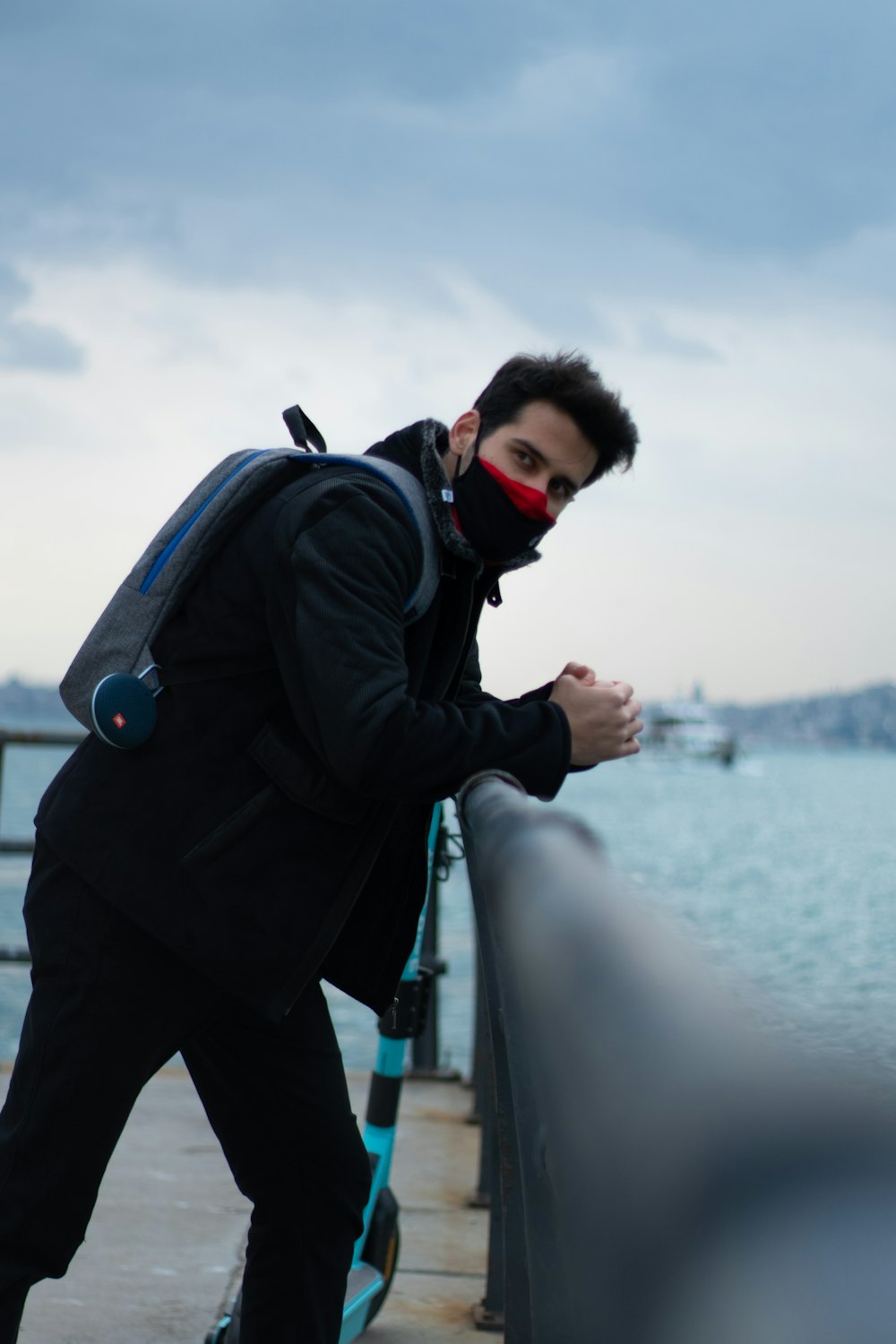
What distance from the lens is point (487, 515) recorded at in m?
2.08

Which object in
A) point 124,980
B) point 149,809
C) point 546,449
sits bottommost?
point 124,980

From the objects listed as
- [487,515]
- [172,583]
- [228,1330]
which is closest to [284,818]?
[172,583]

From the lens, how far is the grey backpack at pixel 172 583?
1962 mm

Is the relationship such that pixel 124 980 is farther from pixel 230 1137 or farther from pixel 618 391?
pixel 618 391

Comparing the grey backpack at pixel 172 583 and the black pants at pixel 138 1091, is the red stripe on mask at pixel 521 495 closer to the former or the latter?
the grey backpack at pixel 172 583

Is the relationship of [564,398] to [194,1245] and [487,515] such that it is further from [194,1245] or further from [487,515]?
[194,1245]

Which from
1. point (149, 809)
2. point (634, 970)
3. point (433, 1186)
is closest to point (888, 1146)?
point (634, 970)

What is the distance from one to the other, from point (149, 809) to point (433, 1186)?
8.51 feet

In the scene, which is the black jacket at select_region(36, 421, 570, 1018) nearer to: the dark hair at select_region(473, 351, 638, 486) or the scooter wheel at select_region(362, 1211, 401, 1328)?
the dark hair at select_region(473, 351, 638, 486)

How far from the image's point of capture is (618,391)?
85.0 inches

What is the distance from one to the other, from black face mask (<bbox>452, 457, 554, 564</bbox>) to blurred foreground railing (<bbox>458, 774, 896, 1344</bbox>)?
52.3 inches

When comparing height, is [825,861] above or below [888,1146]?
above

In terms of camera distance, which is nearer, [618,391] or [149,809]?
[149,809]

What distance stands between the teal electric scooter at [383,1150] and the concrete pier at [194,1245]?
0.65 ft
